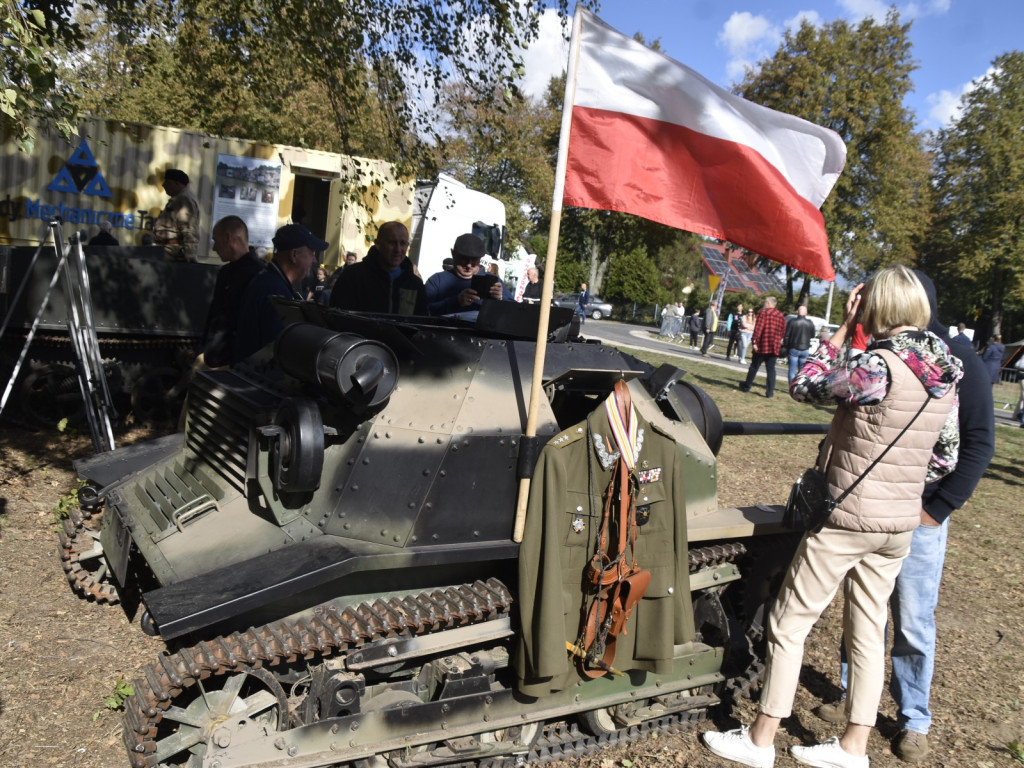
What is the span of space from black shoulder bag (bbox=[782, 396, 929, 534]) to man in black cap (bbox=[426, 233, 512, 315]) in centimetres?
306

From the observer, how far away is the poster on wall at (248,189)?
13219 millimetres

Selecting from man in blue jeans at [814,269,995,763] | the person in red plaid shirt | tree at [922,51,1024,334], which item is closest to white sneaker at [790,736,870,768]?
man in blue jeans at [814,269,995,763]

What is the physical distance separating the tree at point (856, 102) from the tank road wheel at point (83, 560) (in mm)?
23749

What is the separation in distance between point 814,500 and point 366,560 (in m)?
1.99

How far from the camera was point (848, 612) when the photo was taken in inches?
159

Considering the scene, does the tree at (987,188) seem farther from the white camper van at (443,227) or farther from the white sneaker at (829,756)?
the white sneaker at (829,756)

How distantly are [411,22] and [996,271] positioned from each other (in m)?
36.2

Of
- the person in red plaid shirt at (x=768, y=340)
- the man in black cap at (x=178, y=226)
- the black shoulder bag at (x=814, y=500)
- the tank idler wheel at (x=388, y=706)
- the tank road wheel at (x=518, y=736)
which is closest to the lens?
the tank idler wheel at (x=388, y=706)

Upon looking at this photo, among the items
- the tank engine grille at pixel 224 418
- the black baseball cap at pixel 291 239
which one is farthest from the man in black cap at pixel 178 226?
the tank engine grille at pixel 224 418

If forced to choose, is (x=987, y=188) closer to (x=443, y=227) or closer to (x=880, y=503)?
(x=443, y=227)

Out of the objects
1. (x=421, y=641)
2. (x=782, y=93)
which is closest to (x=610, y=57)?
(x=421, y=641)

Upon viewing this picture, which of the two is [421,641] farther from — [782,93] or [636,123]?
[782,93]

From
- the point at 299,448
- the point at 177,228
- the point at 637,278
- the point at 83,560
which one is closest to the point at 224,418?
the point at 299,448

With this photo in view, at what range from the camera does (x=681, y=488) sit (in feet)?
13.0
